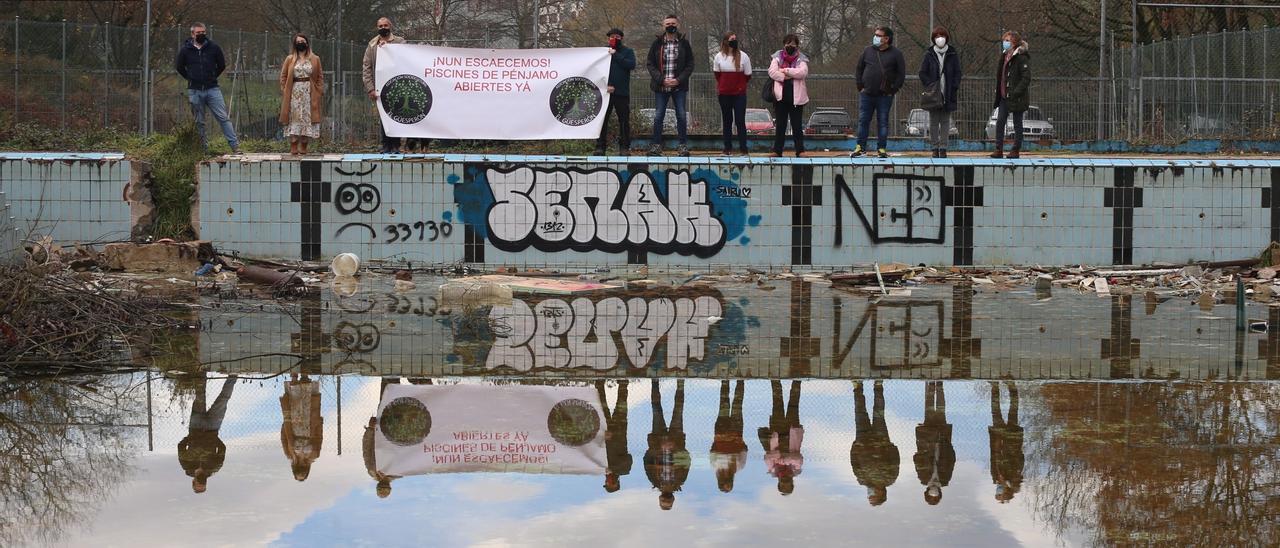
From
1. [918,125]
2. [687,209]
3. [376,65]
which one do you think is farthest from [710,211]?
[918,125]

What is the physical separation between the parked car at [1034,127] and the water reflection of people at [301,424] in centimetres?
1814

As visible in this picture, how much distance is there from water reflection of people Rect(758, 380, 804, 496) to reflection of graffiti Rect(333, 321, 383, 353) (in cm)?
289

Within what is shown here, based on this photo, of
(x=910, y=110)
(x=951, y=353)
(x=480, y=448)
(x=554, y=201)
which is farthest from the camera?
(x=910, y=110)

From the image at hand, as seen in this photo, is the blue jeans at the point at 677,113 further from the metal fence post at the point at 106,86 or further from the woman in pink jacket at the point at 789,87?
the metal fence post at the point at 106,86

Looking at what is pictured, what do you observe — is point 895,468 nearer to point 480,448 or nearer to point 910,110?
point 480,448

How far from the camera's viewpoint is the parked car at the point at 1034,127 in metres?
24.3

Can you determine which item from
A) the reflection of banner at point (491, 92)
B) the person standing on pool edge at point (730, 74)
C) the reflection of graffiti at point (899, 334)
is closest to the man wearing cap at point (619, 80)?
the reflection of banner at point (491, 92)

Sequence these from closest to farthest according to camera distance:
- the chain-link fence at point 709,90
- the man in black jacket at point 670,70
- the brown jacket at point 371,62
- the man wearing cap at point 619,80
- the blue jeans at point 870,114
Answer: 1. the blue jeans at point 870,114
2. the man in black jacket at point 670,70
3. the man wearing cap at point 619,80
4. the brown jacket at point 371,62
5. the chain-link fence at point 709,90

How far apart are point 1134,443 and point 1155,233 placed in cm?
927

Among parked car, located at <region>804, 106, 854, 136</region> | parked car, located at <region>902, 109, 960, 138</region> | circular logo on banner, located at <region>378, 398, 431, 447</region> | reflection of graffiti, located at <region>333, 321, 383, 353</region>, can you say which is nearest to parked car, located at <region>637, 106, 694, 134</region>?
parked car, located at <region>804, 106, 854, 136</region>

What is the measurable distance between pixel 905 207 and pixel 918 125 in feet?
33.8

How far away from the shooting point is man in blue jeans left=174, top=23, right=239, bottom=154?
1648 cm

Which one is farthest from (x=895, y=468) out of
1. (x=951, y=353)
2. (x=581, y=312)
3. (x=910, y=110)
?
(x=910, y=110)

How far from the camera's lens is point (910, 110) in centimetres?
2664
